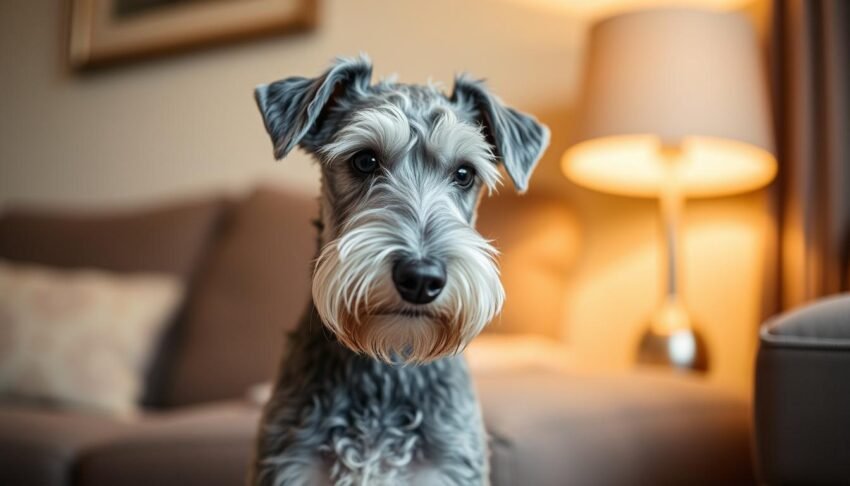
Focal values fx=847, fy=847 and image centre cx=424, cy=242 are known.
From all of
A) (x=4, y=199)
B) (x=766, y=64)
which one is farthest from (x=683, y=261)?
(x=4, y=199)

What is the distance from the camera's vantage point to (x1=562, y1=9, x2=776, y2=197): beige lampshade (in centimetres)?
251

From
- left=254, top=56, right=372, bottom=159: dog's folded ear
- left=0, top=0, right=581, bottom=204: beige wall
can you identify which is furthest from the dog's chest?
left=0, top=0, right=581, bottom=204: beige wall

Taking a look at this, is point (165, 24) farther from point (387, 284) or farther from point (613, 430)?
point (387, 284)

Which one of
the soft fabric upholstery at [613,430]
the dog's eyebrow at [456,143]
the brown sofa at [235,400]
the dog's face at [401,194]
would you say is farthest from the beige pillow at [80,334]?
the dog's eyebrow at [456,143]

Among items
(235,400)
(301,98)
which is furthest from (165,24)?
(301,98)

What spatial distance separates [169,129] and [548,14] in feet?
5.60

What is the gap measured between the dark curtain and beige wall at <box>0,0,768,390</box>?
171 millimetres

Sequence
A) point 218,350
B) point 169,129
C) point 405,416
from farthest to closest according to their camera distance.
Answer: point 169,129 < point 218,350 < point 405,416

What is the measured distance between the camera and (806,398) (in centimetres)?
145

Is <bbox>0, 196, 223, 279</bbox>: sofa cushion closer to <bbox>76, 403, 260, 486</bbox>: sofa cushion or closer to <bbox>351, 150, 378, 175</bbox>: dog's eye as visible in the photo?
<bbox>76, 403, 260, 486</bbox>: sofa cushion

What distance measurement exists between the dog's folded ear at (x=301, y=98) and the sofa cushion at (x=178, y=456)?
746 mm

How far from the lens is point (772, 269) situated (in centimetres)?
265

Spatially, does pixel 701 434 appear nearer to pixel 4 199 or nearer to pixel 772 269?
pixel 772 269

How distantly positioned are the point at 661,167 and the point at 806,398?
158cm
